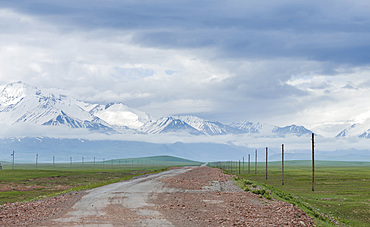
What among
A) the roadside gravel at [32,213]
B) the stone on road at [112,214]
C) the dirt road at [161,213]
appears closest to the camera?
the stone on road at [112,214]

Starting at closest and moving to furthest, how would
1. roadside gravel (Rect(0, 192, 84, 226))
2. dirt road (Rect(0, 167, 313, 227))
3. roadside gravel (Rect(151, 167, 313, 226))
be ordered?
1. dirt road (Rect(0, 167, 313, 227))
2. roadside gravel (Rect(151, 167, 313, 226))
3. roadside gravel (Rect(0, 192, 84, 226))

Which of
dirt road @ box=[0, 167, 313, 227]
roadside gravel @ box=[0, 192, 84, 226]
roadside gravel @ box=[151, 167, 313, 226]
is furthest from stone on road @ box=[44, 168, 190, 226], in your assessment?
roadside gravel @ box=[151, 167, 313, 226]

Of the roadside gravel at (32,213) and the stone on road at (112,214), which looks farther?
the roadside gravel at (32,213)

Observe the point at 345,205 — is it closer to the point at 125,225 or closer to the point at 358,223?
the point at 358,223

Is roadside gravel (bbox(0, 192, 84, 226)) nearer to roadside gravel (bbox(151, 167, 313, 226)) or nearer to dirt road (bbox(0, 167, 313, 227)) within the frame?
dirt road (bbox(0, 167, 313, 227))

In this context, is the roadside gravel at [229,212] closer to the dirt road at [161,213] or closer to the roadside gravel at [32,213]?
the dirt road at [161,213]

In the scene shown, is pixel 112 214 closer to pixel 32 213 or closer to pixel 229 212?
pixel 32 213

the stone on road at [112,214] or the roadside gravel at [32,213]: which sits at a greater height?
the stone on road at [112,214]

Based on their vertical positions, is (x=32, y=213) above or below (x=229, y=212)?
below

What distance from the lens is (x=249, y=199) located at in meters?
34.6

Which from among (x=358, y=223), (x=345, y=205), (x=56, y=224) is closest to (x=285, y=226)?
(x=56, y=224)

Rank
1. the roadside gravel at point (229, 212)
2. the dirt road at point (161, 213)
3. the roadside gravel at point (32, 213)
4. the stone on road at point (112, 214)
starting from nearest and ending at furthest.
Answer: the stone on road at point (112, 214) → the dirt road at point (161, 213) → the roadside gravel at point (229, 212) → the roadside gravel at point (32, 213)

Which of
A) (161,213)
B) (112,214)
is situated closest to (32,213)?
(112,214)

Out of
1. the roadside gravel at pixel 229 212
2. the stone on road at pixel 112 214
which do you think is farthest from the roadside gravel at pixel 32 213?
the roadside gravel at pixel 229 212
